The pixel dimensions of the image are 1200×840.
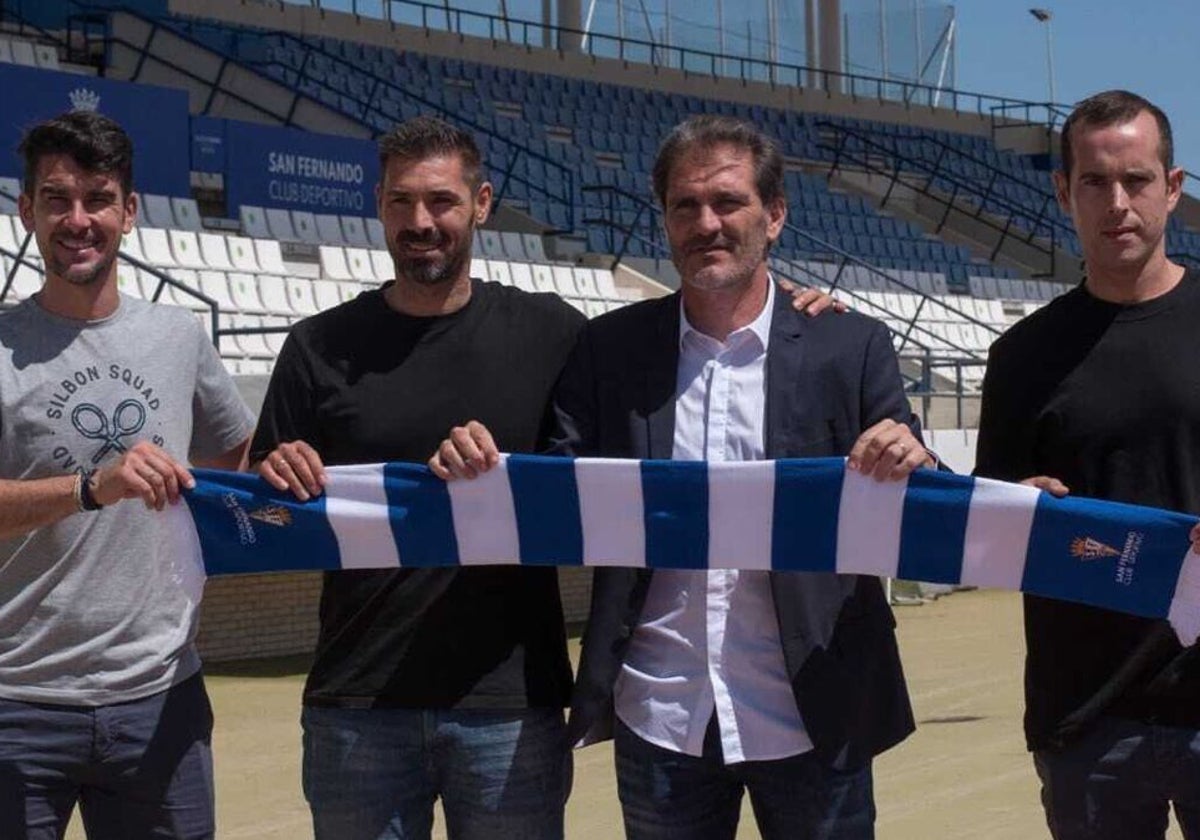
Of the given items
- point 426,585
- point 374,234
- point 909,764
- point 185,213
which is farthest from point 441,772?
point 374,234

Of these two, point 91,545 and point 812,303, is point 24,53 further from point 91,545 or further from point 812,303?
point 812,303

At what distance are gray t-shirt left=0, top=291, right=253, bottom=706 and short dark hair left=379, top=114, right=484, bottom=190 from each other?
2.01 feet

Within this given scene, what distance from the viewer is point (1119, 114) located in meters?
3.61

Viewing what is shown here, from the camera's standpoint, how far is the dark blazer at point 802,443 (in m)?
3.55

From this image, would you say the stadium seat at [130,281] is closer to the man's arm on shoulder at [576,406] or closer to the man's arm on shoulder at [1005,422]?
the man's arm on shoulder at [576,406]

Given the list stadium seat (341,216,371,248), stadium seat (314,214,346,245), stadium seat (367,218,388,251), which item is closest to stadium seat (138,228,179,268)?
stadium seat (314,214,346,245)

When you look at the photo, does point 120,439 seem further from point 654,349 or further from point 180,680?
point 654,349

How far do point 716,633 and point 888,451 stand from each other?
1.50 ft

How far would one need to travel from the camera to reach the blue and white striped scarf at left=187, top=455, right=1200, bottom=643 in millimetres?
3646

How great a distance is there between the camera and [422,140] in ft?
12.4

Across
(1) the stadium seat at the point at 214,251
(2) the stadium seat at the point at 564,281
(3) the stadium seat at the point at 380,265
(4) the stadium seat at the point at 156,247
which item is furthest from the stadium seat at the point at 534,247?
(4) the stadium seat at the point at 156,247

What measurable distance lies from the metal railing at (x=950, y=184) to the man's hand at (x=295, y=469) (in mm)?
28693

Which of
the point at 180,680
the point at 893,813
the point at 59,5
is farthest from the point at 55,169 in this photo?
the point at 59,5

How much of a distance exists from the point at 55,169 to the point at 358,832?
1.42 meters
